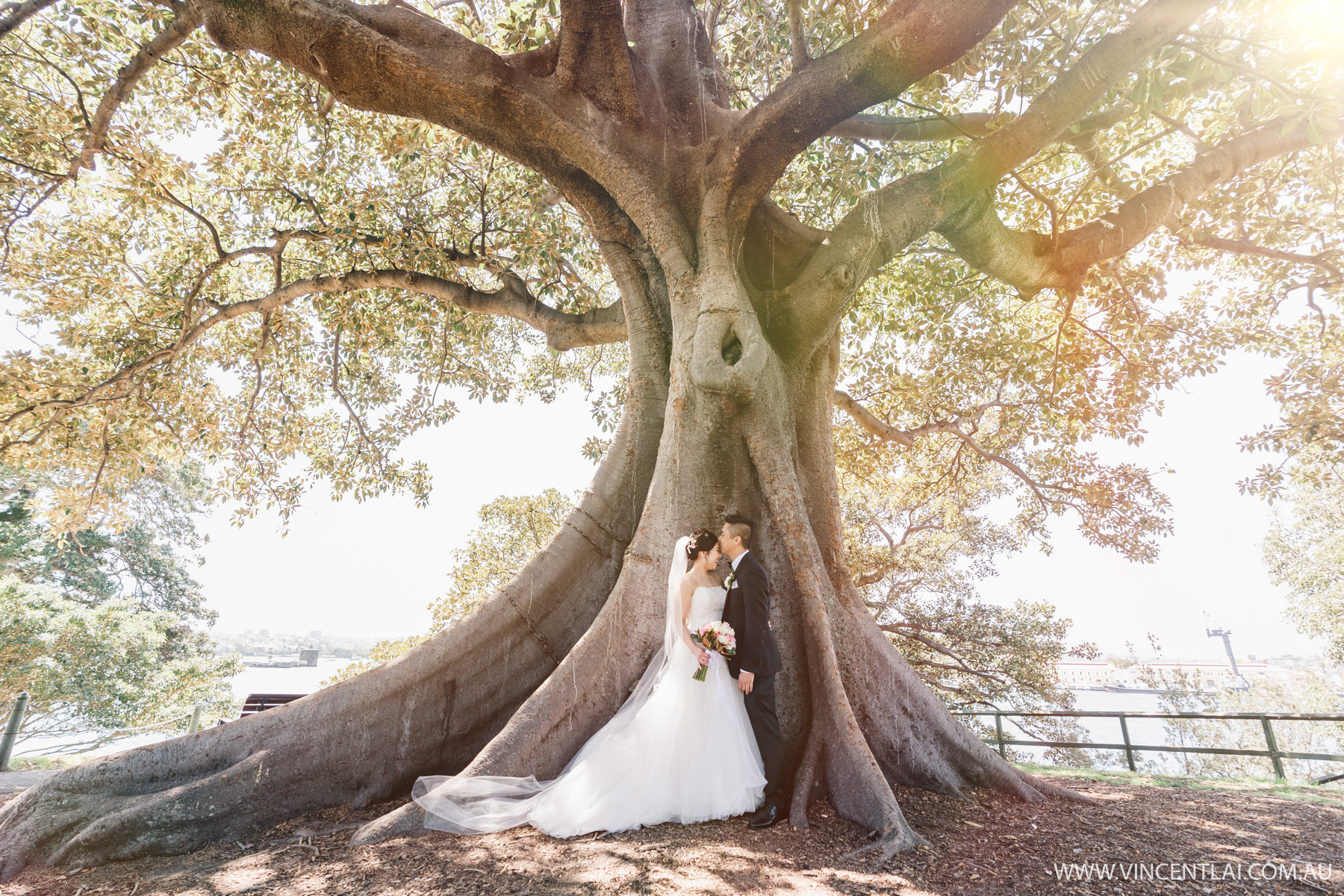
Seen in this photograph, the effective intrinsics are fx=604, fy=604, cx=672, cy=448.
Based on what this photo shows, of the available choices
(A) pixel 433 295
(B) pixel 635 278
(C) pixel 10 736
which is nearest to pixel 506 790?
(B) pixel 635 278

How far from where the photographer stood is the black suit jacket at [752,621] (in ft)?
12.4

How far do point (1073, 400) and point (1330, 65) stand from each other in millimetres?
3847

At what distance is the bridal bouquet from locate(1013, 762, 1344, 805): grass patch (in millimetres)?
3873

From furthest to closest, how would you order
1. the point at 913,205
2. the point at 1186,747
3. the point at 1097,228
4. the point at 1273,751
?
the point at 1273,751 < the point at 1186,747 < the point at 1097,228 < the point at 913,205

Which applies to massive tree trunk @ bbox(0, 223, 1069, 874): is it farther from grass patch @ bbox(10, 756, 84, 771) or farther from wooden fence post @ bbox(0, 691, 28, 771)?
grass patch @ bbox(10, 756, 84, 771)

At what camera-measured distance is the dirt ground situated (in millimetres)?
2602

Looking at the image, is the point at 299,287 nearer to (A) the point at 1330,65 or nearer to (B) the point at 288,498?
(B) the point at 288,498

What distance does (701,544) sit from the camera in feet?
13.4

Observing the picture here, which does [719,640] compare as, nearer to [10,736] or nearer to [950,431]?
[950,431]

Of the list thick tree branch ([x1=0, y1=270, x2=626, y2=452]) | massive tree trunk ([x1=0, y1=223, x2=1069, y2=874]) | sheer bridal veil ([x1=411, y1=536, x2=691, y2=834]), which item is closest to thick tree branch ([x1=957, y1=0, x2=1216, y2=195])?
massive tree trunk ([x1=0, y1=223, x2=1069, y2=874])

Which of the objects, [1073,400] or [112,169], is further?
[1073,400]

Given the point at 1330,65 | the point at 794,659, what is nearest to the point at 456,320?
the point at 794,659

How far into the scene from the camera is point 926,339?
8.39m

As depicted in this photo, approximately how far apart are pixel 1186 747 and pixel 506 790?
7428 mm
